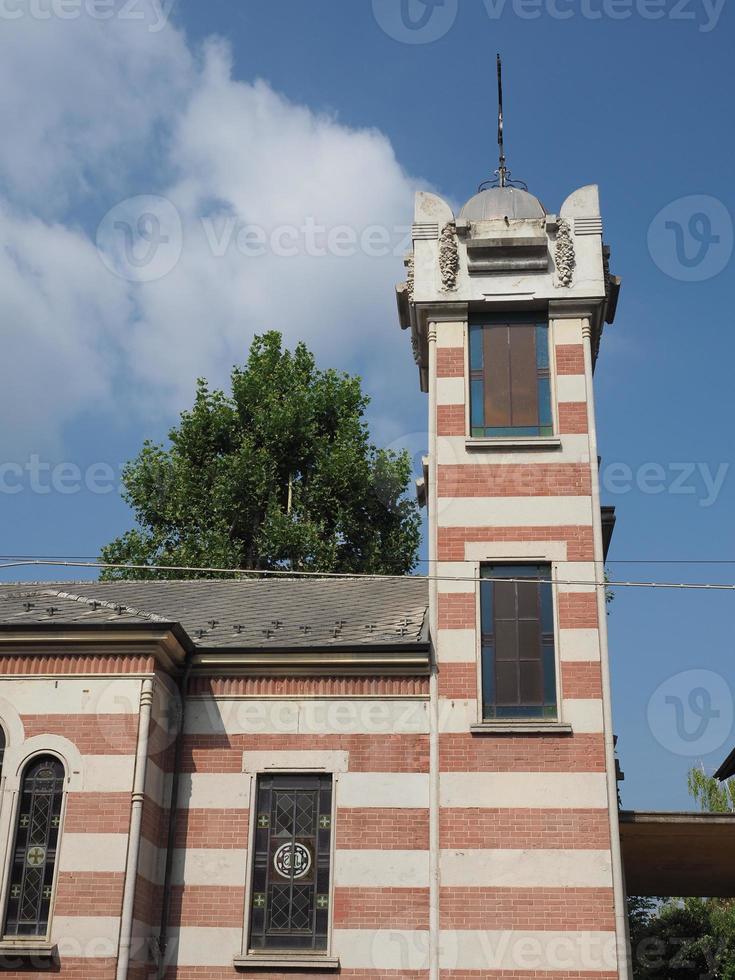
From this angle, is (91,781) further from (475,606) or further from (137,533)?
(137,533)

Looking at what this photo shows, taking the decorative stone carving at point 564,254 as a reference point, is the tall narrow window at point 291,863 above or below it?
below

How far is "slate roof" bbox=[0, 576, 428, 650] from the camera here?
16219mm

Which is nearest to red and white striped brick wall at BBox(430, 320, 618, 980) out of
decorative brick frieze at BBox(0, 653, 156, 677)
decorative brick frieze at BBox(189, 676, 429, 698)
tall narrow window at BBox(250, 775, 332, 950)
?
decorative brick frieze at BBox(189, 676, 429, 698)

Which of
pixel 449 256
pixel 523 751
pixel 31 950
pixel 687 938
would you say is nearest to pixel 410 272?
pixel 449 256

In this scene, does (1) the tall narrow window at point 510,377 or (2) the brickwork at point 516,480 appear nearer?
(2) the brickwork at point 516,480

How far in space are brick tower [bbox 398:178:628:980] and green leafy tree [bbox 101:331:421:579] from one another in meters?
11.9

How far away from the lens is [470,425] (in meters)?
17.6

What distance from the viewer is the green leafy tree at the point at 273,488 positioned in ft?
101

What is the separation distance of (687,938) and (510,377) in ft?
86.2

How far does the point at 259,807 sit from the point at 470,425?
6714mm

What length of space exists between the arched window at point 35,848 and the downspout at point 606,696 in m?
7.34

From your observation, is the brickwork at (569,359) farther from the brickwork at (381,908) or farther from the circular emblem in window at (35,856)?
the circular emblem in window at (35,856)

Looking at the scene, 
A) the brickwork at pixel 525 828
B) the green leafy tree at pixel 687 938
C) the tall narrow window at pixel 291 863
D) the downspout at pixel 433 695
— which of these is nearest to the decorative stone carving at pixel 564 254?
the downspout at pixel 433 695

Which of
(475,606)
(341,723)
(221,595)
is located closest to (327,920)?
(341,723)
